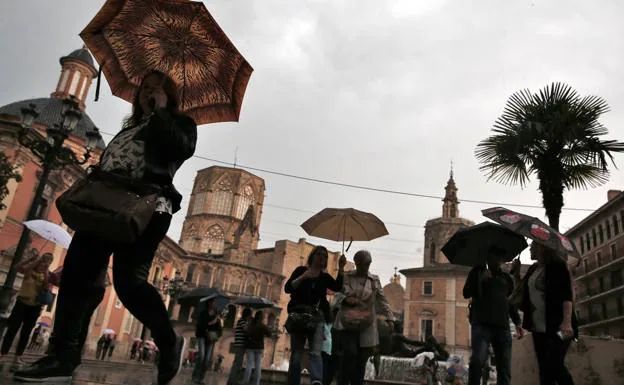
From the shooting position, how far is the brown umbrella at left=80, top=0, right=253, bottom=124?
3865 millimetres

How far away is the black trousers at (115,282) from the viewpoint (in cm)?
247

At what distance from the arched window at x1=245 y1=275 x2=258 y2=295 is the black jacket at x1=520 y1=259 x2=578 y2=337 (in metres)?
48.3

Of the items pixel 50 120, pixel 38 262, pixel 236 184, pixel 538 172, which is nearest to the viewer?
pixel 38 262

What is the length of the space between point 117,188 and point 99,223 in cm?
22

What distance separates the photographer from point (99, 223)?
229 centimetres

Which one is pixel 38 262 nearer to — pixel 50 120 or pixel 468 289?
pixel 468 289

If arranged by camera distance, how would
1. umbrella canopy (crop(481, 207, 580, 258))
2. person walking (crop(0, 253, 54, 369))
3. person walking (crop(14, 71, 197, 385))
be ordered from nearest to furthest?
person walking (crop(14, 71, 197, 385)) → umbrella canopy (crop(481, 207, 580, 258)) → person walking (crop(0, 253, 54, 369))

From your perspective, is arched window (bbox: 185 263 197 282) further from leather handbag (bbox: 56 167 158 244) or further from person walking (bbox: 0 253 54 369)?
leather handbag (bbox: 56 167 158 244)

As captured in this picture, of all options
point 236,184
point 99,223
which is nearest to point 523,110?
point 99,223

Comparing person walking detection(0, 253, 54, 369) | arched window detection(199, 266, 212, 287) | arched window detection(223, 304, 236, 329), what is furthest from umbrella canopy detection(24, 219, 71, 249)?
arched window detection(199, 266, 212, 287)

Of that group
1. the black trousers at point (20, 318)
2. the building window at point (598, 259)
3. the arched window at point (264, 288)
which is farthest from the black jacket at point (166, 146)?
the arched window at point (264, 288)

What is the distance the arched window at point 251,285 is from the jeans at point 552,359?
48482 mm

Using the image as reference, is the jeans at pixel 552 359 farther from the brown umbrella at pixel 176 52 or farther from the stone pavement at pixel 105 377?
the stone pavement at pixel 105 377

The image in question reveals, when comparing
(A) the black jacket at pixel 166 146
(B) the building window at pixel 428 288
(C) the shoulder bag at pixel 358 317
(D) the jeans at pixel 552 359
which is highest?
(B) the building window at pixel 428 288
